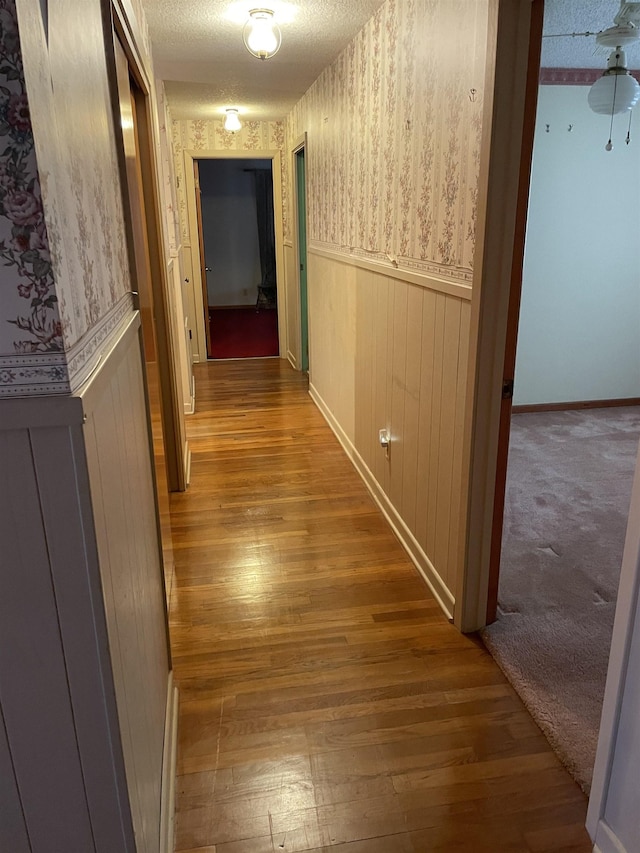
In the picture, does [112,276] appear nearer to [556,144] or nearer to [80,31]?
[80,31]

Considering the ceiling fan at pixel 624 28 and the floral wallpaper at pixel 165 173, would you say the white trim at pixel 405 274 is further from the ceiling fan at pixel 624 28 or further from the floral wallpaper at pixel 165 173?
the ceiling fan at pixel 624 28

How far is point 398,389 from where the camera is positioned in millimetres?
2740

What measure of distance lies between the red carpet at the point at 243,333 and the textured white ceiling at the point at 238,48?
2.55m

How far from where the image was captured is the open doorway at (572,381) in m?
2.41

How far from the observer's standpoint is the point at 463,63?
190 centimetres

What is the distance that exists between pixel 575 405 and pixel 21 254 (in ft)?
A: 14.8

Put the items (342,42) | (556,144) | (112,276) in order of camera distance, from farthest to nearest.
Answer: (556,144) < (342,42) < (112,276)

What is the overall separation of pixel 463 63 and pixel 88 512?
→ 1784mm

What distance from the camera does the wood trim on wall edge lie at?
4.61 metres

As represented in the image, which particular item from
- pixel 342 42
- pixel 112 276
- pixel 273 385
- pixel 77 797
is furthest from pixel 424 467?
pixel 273 385

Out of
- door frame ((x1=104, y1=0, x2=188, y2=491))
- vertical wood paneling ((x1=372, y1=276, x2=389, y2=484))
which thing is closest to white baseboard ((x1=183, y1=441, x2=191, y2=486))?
door frame ((x1=104, y1=0, x2=188, y2=491))

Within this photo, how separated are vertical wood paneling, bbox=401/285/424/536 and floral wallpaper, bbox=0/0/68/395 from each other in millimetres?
1790

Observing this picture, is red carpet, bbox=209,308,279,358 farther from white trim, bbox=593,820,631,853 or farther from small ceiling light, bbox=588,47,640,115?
white trim, bbox=593,820,631,853

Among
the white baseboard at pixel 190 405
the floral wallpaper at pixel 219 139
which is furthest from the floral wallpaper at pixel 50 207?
the floral wallpaper at pixel 219 139
